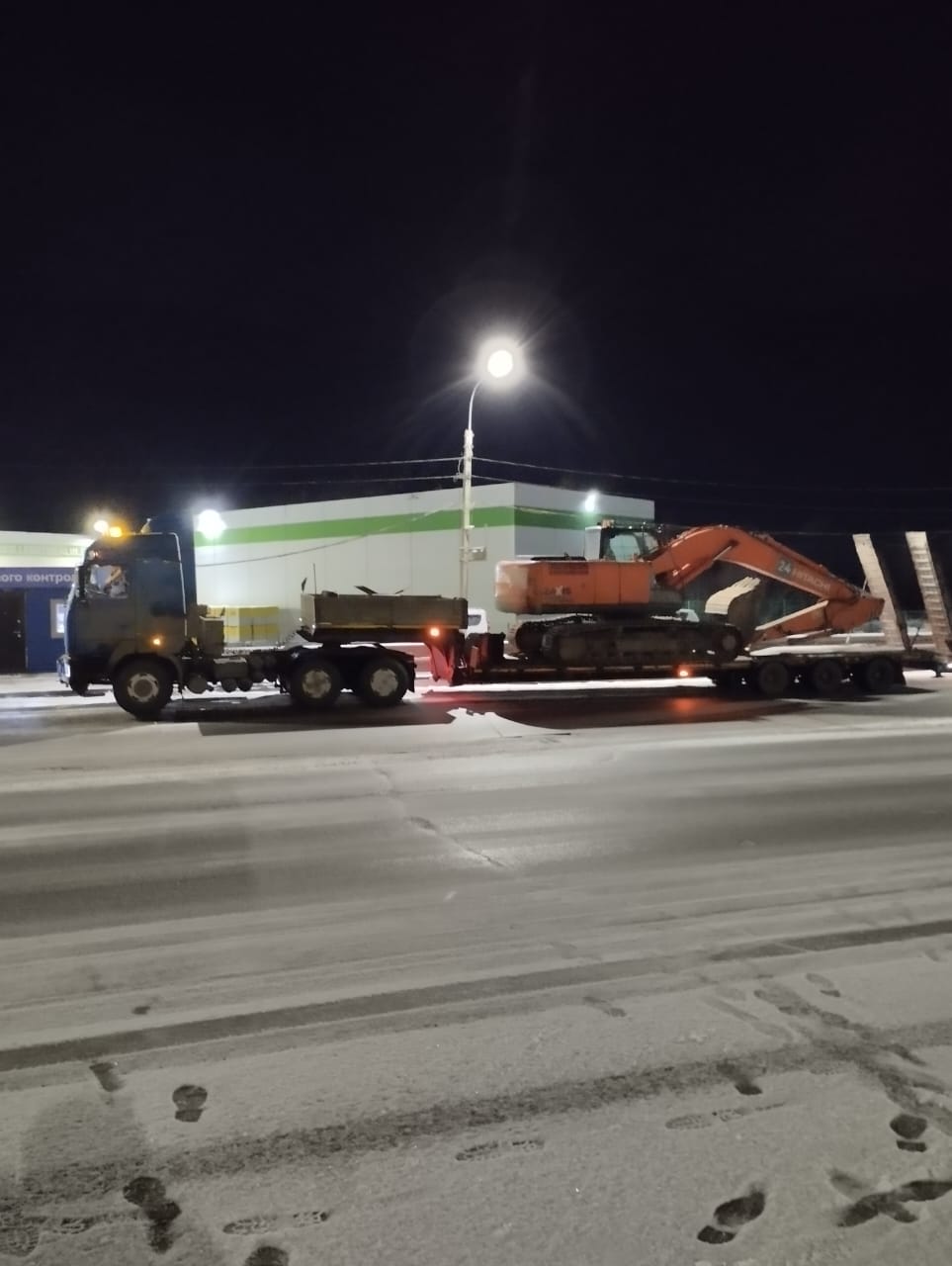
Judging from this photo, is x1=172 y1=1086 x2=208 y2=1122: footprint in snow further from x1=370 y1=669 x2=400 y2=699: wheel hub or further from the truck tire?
x1=370 y1=669 x2=400 y2=699: wheel hub

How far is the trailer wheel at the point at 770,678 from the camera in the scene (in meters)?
19.8

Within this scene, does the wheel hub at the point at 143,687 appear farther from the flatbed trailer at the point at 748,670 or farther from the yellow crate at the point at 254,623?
the yellow crate at the point at 254,623

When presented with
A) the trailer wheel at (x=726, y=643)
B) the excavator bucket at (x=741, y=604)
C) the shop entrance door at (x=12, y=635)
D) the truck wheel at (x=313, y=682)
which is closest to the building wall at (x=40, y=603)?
the shop entrance door at (x=12, y=635)

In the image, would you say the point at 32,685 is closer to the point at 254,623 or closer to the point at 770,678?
the point at 770,678

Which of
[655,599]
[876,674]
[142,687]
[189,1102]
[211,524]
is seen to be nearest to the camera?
[189,1102]

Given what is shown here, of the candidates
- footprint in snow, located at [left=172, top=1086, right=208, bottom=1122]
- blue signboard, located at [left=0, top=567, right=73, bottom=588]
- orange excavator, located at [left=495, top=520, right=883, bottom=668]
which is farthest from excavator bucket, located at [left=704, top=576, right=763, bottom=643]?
blue signboard, located at [left=0, top=567, right=73, bottom=588]

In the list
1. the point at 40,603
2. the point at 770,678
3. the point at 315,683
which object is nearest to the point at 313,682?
the point at 315,683

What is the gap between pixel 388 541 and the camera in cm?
4616

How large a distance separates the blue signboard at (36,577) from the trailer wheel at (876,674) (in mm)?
21092

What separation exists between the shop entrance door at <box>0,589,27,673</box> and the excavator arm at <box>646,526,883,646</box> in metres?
18.0

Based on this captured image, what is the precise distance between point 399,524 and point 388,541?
108 cm

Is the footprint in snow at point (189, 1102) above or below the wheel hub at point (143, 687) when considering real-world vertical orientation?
below

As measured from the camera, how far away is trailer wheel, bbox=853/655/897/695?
20.7 meters

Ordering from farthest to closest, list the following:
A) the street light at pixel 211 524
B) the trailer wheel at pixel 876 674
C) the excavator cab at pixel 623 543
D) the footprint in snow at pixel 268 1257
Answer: the street light at pixel 211 524, the trailer wheel at pixel 876 674, the excavator cab at pixel 623 543, the footprint in snow at pixel 268 1257
